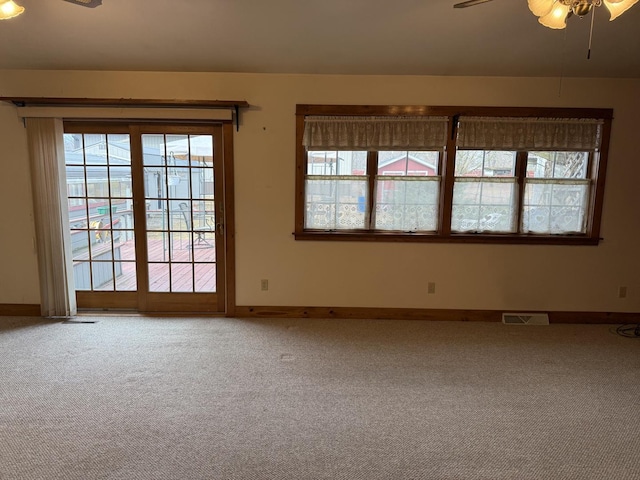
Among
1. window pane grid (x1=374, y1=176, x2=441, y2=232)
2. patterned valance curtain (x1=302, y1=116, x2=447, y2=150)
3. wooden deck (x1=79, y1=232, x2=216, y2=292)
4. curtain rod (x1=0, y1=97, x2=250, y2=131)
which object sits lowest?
wooden deck (x1=79, y1=232, x2=216, y2=292)

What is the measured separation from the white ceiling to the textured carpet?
246 cm

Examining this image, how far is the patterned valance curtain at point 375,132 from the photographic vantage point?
11.7 ft

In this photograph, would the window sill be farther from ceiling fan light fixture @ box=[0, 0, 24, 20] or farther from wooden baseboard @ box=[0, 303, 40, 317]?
wooden baseboard @ box=[0, 303, 40, 317]

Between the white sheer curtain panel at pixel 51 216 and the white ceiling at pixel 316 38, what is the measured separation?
66 centimetres

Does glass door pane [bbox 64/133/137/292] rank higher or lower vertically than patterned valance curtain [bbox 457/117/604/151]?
A: lower

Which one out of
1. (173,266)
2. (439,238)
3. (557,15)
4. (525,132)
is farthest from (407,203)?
(173,266)

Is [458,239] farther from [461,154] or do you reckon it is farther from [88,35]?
[88,35]

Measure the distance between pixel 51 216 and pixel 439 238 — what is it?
12.6 ft

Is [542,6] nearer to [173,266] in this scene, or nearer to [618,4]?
[618,4]

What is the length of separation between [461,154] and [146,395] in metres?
3.39

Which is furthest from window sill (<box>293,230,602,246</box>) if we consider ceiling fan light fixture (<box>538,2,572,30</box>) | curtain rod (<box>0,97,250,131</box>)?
ceiling fan light fixture (<box>538,2,572,30</box>)

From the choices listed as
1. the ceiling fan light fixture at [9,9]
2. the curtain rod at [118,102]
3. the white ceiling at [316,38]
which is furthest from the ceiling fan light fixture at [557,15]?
the ceiling fan light fixture at [9,9]

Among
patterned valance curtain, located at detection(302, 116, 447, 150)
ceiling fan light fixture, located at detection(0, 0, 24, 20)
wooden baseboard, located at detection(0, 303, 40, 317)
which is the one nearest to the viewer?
ceiling fan light fixture, located at detection(0, 0, 24, 20)

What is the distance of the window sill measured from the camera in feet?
12.2
